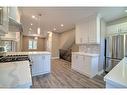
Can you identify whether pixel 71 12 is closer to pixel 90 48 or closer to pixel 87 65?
pixel 90 48

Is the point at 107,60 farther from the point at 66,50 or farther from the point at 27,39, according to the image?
the point at 27,39

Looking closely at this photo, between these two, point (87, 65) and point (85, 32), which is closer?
point (87, 65)

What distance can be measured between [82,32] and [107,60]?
1.65m

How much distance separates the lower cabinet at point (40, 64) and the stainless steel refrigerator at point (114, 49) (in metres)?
2.53

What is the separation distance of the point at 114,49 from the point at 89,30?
4.14ft

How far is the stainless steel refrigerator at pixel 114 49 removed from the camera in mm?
4262

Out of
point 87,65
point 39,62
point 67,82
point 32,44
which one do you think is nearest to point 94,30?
point 87,65

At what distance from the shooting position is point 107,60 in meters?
4.95

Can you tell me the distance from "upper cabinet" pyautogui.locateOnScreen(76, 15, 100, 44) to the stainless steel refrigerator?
2.31 ft

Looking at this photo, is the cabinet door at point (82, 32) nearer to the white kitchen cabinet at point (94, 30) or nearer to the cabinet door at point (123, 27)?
the white kitchen cabinet at point (94, 30)

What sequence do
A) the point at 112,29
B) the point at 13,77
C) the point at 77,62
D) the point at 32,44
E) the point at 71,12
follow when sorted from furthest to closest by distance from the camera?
1. the point at 32,44
2. the point at 77,62
3. the point at 112,29
4. the point at 71,12
5. the point at 13,77

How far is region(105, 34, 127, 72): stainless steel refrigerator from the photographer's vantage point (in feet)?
14.0

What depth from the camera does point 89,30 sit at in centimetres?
479

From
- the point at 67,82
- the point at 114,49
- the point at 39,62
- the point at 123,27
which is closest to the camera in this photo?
the point at 67,82
